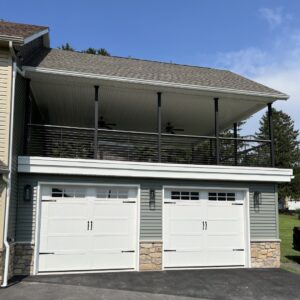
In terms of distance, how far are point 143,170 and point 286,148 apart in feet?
128

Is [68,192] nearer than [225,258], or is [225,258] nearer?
[68,192]

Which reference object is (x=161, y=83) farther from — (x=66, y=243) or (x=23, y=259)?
(x=23, y=259)

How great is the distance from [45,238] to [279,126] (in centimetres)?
4330

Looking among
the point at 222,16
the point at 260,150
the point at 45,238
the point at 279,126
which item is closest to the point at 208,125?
the point at 260,150

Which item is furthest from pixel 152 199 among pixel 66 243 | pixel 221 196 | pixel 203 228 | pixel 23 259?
pixel 23 259

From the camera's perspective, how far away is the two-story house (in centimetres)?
947

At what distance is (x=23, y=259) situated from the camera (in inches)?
368

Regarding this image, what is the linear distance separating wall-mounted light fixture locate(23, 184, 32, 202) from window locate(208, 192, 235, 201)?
16.5ft

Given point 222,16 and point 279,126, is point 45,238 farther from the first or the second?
point 279,126

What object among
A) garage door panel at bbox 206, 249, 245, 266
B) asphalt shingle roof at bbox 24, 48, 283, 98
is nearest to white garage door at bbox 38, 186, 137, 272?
garage door panel at bbox 206, 249, 245, 266

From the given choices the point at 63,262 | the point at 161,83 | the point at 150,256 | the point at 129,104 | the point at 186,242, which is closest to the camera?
the point at 63,262

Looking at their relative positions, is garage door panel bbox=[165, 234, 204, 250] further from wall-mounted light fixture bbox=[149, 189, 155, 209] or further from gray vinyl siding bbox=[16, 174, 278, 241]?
wall-mounted light fixture bbox=[149, 189, 155, 209]

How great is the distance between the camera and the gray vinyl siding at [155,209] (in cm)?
953

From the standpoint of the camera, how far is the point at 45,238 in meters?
9.72
